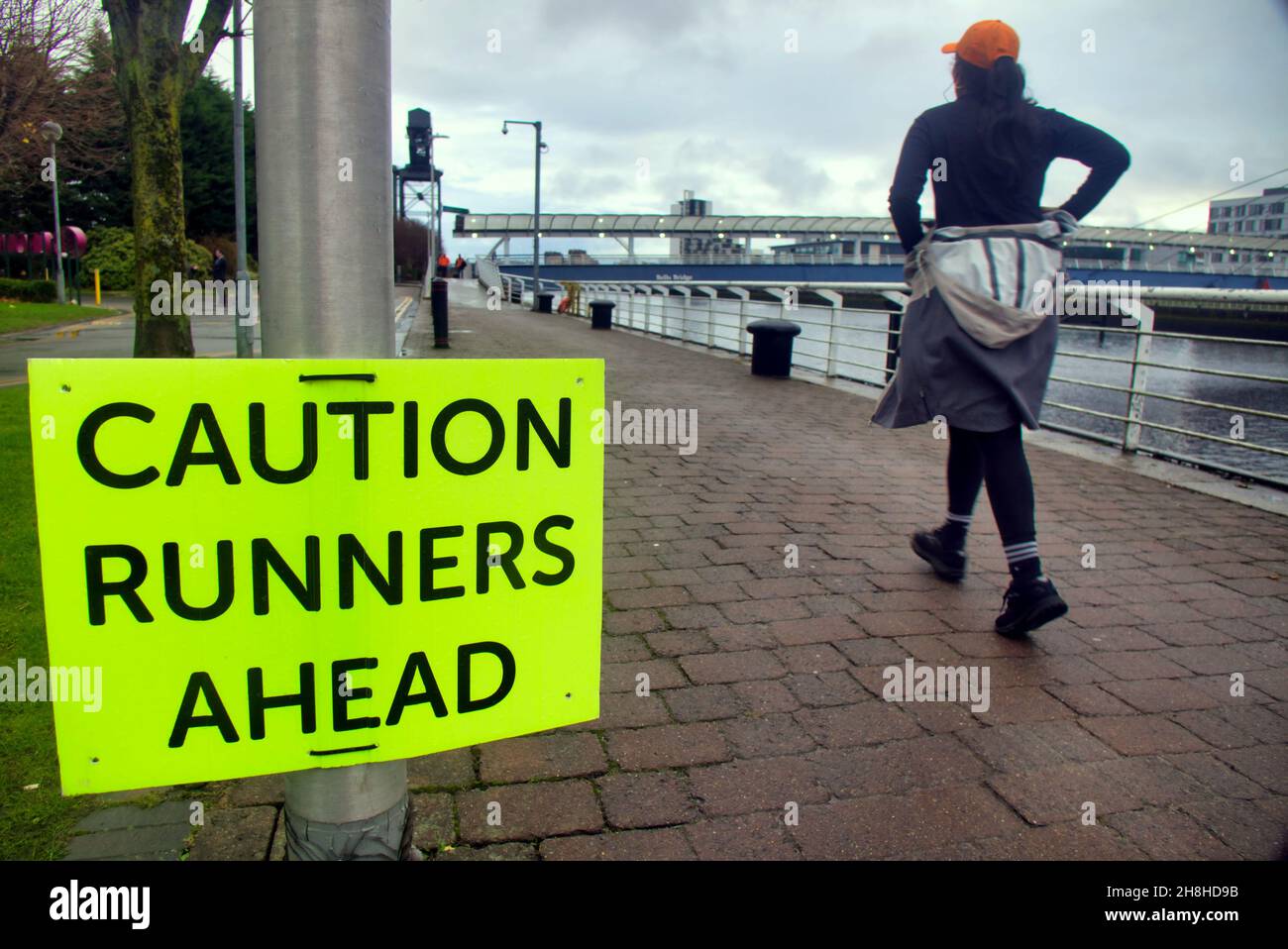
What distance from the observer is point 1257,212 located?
1839 centimetres

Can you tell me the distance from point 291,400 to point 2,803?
1.73 metres

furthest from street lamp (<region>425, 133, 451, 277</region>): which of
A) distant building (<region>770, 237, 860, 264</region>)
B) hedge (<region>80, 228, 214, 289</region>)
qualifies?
distant building (<region>770, 237, 860, 264</region>)

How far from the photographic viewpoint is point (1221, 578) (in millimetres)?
4324

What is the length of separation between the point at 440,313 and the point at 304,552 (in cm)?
1575

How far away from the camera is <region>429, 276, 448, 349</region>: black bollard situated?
54.1 ft

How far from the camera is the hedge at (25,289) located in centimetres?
2958

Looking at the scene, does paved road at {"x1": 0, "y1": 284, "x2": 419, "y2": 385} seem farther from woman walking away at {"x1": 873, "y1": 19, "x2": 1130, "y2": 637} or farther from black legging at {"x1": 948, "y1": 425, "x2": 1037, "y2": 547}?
black legging at {"x1": 948, "y1": 425, "x2": 1037, "y2": 547}

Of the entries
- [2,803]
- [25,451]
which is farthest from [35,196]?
[2,803]

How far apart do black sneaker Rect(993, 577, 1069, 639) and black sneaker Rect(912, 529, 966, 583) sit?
0.65 m

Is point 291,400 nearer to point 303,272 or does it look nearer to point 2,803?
point 303,272

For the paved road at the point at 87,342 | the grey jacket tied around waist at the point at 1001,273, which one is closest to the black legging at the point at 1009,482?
the grey jacket tied around waist at the point at 1001,273

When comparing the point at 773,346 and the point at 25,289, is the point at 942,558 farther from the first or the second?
the point at 25,289

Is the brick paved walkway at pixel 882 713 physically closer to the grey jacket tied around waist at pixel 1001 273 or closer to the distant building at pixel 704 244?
the grey jacket tied around waist at pixel 1001 273

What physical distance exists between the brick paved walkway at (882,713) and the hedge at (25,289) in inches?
1212
